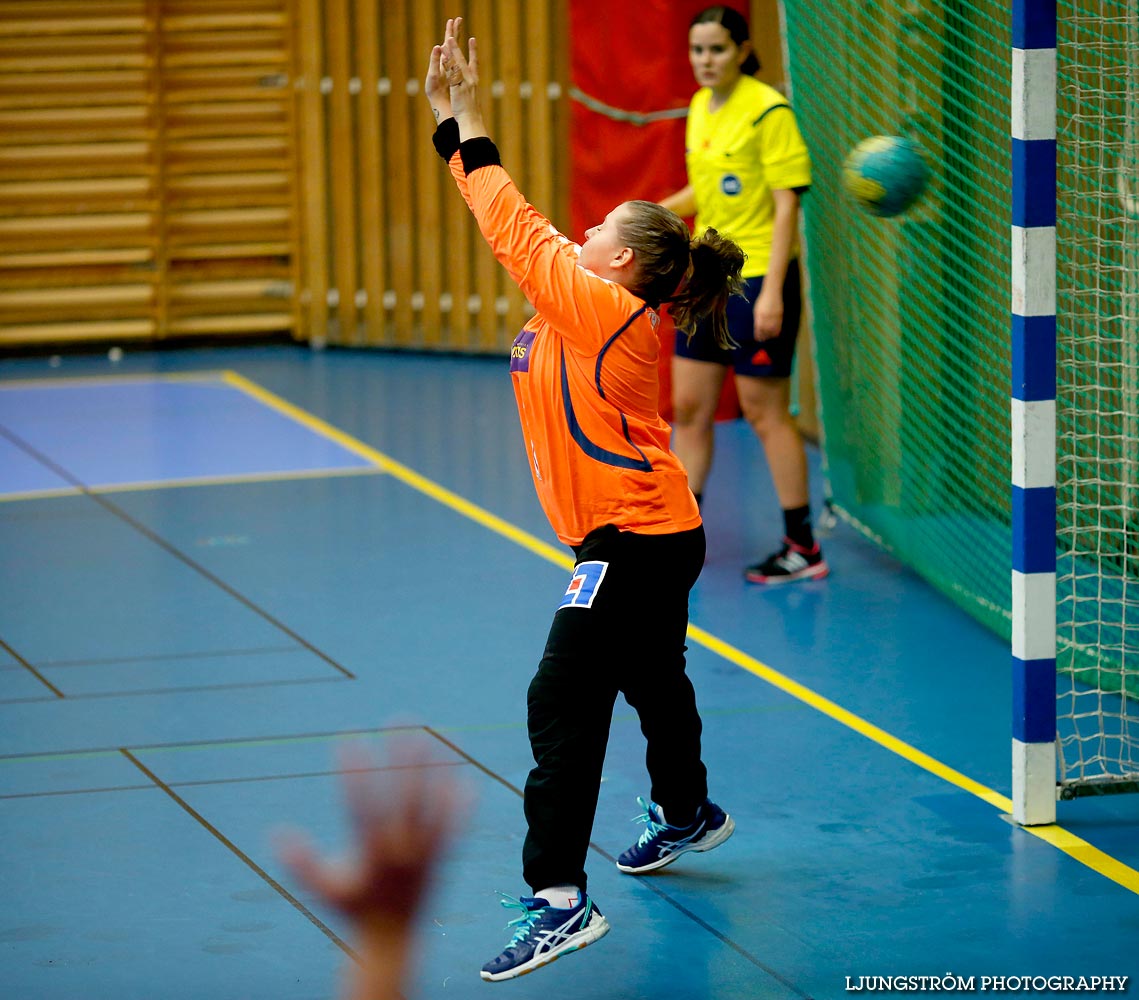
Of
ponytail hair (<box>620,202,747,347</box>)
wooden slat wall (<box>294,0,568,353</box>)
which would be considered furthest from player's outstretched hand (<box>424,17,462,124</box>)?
wooden slat wall (<box>294,0,568,353</box>)

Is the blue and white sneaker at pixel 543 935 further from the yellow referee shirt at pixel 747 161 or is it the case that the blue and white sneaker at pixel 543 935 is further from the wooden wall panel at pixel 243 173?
the wooden wall panel at pixel 243 173

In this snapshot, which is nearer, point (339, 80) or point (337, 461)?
point (337, 461)

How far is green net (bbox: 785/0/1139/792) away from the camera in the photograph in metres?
6.93

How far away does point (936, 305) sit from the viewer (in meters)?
7.62

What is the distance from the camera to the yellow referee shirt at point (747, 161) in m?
7.07

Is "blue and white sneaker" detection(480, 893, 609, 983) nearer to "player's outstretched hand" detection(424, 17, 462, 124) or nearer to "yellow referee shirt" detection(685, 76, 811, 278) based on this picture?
"player's outstretched hand" detection(424, 17, 462, 124)

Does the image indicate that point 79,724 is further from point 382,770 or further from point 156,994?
point 156,994

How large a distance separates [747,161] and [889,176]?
1.29 metres

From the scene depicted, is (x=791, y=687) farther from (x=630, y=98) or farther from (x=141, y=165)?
(x=141, y=165)

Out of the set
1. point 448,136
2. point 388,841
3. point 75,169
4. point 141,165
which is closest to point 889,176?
point 448,136

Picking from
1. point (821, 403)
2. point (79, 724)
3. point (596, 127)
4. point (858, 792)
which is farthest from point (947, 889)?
point (596, 127)

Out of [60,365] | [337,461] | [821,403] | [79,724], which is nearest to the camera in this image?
[79,724]

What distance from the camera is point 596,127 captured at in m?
10.7

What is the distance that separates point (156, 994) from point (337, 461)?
5701mm
